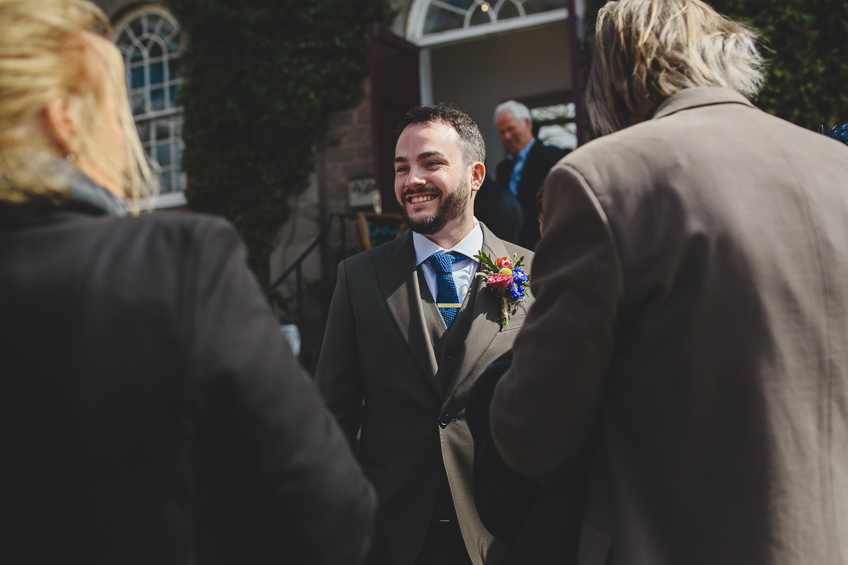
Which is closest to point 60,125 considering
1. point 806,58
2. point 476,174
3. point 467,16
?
point 476,174

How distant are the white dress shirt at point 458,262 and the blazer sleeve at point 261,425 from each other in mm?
1389

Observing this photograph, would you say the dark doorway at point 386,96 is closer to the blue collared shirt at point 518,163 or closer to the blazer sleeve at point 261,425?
the blue collared shirt at point 518,163

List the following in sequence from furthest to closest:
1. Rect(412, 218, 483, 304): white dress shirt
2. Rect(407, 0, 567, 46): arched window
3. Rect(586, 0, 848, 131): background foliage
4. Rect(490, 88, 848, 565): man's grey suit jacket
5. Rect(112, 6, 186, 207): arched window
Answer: Rect(112, 6, 186, 207): arched window, Rect(407, 0, 567, 46): arched window, Rect(586, 0, 848, 131): background foliage, Rect(412, 218, 483, 304): white dress shirt, Rect(490, 88, 848, 565): man's grey suit jacket

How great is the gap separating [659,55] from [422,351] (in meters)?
1.22

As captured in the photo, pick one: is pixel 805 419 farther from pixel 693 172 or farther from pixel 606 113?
pixel 606 113

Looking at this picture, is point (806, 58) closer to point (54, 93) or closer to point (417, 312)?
point (417, 312)

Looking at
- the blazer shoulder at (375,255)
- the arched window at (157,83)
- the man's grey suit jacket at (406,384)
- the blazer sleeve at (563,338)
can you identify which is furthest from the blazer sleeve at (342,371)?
the arched window at (157,83)

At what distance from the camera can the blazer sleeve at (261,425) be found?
1.02 metres

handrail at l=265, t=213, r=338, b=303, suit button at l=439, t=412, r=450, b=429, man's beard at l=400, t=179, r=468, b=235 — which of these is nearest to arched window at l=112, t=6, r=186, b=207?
handrail at l=265, t=213, r=338, b=303

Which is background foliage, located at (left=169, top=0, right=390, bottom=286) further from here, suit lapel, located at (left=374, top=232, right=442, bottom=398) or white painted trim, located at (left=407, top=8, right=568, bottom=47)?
suit lapel, located at (left=374, top=232, right=442, bottom=398)

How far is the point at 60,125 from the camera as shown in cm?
107

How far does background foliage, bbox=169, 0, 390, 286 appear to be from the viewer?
7.78 m

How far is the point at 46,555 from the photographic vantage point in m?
1.00

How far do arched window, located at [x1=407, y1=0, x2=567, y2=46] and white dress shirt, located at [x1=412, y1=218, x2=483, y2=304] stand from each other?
5776 mm
